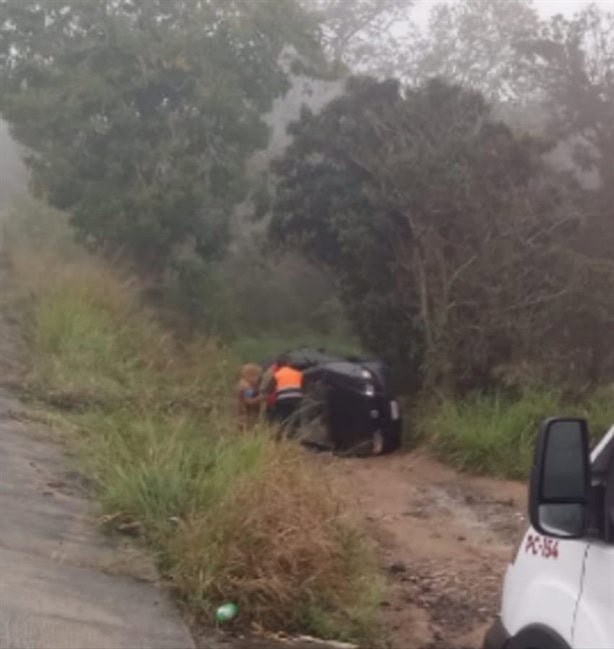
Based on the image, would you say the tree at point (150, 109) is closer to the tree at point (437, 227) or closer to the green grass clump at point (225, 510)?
the tree at point (437, 227)

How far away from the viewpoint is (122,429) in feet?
34.0

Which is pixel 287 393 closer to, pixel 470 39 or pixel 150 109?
pixel 150 109

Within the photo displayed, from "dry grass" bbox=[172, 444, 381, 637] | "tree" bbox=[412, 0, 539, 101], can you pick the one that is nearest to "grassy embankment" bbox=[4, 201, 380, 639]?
"dry grass" bbox=[172, 444, 381, 637]

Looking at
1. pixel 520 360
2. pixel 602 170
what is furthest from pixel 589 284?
pixel 602 170

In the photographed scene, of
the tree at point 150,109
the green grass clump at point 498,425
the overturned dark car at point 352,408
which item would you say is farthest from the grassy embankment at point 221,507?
the tree at point 150,109

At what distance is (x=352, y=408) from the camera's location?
15492 mm

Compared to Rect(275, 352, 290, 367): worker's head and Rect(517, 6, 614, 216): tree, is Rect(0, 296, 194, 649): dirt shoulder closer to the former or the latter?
Rect(275, 352, 290, 367): worker's head

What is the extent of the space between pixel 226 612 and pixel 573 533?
3.68 meters

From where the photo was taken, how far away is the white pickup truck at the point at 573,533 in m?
3.51

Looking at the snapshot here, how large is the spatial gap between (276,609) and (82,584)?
3.39 feet

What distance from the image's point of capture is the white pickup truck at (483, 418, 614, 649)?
138 inches

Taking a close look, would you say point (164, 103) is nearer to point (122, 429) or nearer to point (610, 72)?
point (610, 72)

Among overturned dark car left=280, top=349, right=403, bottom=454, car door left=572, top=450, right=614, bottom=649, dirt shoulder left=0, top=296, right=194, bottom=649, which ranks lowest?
overturned dark car left=280, top=349, right=403, bottom=454

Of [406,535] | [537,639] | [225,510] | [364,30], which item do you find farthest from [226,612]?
[364,30]
